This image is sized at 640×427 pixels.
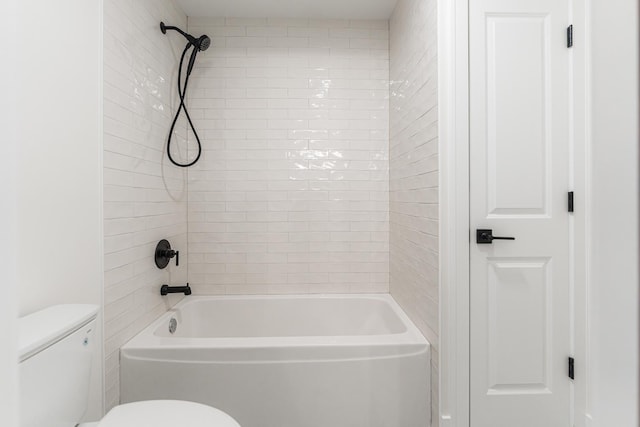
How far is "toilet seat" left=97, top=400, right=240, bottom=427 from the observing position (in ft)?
3.63

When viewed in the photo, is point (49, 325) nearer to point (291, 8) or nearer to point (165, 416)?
point (165, 416)

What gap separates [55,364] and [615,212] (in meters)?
1.30

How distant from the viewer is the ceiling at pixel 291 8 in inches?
89.7

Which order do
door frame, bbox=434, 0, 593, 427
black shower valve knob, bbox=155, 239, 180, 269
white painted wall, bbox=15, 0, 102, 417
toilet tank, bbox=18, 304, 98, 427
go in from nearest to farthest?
toilet tank, bbox=18, 304, 98, 427
white painted wall, bbox=15, 0, 102, 417
door frame, bbox=434, 0, 593, 427
black shower valve knob, bbox=155, 239, 180, 269

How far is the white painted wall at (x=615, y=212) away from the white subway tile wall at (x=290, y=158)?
7.56 ft

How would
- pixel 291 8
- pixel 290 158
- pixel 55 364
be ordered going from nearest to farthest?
pixel 55 364 → pixel 291 8 → pixel 290 158

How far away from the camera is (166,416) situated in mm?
1145

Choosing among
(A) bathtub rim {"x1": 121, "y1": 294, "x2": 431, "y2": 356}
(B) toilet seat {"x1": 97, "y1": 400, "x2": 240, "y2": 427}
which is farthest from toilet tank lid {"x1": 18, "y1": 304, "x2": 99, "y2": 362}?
(A) bathtub rim {"x1": 121, "y1": 294, "x2": 431, "y2": 356}

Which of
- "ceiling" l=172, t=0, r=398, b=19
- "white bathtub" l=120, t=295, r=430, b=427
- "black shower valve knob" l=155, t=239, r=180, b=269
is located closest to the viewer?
"white bathtub" l=120, t=295, r=430, b=427

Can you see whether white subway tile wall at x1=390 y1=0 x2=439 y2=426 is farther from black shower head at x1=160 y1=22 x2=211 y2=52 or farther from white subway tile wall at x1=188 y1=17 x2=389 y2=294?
black shower head at x1=160 y1=22 x2=211 y2=52

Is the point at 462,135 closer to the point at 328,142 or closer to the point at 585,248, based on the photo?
the point at 585,248

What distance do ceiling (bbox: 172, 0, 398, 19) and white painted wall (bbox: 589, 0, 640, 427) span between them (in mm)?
2416

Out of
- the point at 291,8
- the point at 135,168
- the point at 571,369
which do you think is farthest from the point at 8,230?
the point at 291,8

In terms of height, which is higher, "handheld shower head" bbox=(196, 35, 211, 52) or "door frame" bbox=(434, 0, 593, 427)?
"handheld shower head" bbox=(196, 35, 211, 52)
